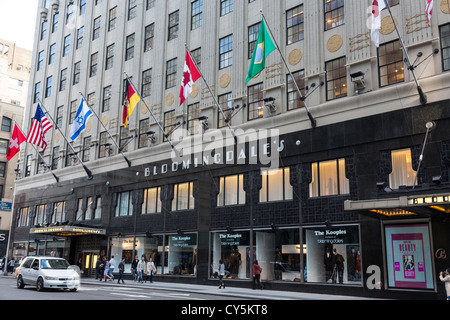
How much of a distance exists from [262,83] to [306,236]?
10.1 metres

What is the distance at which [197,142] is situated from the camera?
30.5 m

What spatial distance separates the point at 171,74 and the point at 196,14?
4.87 meters

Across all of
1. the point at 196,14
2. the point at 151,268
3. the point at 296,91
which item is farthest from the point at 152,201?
the point at 196,14

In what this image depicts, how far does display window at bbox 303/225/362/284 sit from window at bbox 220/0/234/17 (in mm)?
16488

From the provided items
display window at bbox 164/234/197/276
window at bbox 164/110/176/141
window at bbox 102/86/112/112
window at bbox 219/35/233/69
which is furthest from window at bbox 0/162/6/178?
window at bbox 219/35/233/69

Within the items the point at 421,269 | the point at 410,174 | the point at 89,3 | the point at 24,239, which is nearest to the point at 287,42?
the point at 410,174

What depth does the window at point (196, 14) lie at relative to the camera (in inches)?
1300

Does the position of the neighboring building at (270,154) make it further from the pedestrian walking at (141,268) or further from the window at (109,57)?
the pedestrian walking at (141,268)

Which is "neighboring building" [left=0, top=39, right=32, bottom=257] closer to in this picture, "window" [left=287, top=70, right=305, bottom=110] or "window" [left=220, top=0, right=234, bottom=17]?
"window" [left=220, top=0, right=234, bottom=17]

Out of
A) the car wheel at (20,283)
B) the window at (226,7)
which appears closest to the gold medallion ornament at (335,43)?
the window at (226,7)

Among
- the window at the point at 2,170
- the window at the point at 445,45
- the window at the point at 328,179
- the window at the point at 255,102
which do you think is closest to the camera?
the window at the point at 445,45

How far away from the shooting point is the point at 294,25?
26953mm

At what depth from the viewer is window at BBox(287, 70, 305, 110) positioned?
25703 millimetres

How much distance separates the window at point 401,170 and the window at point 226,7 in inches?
630
